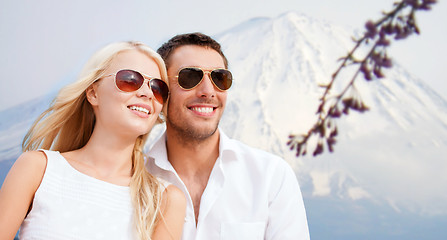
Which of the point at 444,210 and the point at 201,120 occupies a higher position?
the point at 201,120

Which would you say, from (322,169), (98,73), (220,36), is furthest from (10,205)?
(220,36)

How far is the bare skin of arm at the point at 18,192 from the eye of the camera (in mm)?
1332

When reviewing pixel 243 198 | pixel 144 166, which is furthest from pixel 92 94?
pixel 243 198

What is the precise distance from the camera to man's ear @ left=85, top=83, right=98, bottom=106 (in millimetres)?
1596

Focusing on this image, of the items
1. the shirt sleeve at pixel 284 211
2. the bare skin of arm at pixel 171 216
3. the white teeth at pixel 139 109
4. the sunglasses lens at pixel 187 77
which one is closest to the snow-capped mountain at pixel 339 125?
the shirt sleeve at pixel 284 211

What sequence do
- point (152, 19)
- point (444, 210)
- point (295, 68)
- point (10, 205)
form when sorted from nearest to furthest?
1. point (10, 205)
2. point (444, 210)
3. point (152, 19)
4. point (295, 68)

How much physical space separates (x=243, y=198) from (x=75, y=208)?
2.60 feet

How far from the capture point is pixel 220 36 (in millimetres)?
4555

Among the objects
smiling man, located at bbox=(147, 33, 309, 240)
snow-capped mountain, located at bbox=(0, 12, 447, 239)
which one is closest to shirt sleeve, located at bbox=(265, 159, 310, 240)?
smiling man, located at bbox=(147, 33, 309, 240)

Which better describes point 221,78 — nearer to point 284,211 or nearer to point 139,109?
point 139,109

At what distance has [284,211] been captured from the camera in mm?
1905

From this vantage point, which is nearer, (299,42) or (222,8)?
(222,8)

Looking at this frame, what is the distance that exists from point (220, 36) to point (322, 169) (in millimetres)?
1909

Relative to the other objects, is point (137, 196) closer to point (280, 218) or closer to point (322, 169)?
point (280, 218)
